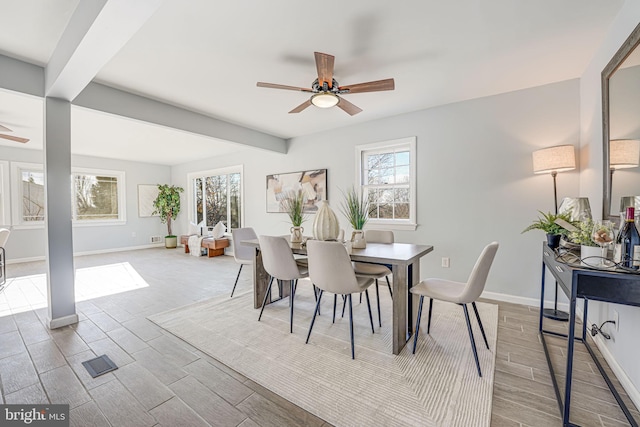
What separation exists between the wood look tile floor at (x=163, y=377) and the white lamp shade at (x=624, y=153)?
1.42 meters

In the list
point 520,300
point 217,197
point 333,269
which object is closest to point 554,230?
point 520,300

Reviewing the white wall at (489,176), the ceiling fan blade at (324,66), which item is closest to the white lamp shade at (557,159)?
the white wall at (489,176)

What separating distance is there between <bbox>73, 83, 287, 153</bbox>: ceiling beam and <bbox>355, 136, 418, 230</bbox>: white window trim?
176cm

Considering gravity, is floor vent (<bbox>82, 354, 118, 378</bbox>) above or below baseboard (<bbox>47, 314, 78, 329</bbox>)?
below

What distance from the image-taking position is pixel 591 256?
1.46 meters

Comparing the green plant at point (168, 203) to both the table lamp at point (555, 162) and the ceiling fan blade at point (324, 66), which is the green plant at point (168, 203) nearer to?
the ceiling fan blade at point (324, 66)

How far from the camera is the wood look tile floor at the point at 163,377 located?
4.88 feet

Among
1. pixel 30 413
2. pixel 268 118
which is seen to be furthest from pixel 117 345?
pixel 268 118

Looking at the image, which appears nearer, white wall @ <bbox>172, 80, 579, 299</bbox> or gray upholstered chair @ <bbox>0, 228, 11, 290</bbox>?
white wall @ <bbox>172, 80, 579, 299</bbox>

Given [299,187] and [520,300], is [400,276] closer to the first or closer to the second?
[520,300]

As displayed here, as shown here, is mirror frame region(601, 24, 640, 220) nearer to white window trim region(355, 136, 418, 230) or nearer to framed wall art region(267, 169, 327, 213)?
white window trim region(355, 136, 418, 230)

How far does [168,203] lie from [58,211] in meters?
5.38

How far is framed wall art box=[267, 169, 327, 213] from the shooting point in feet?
15.4

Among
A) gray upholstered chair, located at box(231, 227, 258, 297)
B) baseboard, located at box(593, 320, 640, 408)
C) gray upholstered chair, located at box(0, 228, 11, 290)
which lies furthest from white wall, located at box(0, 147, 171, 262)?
baseboard, located at box(593, 320, 640, 408)
